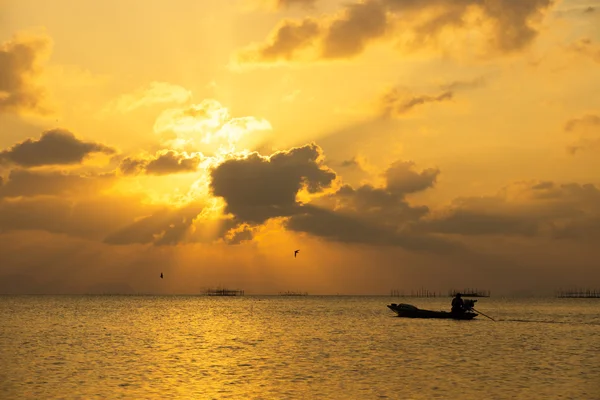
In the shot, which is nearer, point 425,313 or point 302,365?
point 302,365

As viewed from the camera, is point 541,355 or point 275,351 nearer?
point 541,355

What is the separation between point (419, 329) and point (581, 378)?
42.2m

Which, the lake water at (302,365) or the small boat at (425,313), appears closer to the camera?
the lake water at (302,365)

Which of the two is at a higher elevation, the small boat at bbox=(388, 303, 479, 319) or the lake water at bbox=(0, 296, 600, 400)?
the small boat at bbox=(388, 303, 479, 319)

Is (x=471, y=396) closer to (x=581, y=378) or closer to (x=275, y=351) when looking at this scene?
(x=581, y=378)

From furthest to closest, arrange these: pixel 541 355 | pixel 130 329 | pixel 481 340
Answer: pixel 130 329 < pixel 481 340 < pixel 541 355

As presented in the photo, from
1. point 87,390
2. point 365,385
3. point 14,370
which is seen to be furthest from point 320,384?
point 14,370

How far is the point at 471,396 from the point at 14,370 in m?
Result: 30.7

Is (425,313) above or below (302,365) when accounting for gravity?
above

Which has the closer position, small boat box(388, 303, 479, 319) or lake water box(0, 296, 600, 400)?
lake water box(0, 296, 600, 400)

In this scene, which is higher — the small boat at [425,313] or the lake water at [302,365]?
the small boat at [425,313]

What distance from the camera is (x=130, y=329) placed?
3676 inches

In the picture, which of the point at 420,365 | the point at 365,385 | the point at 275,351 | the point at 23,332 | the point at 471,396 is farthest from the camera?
the point at 23,332

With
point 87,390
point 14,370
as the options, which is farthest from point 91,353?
point 87,390
